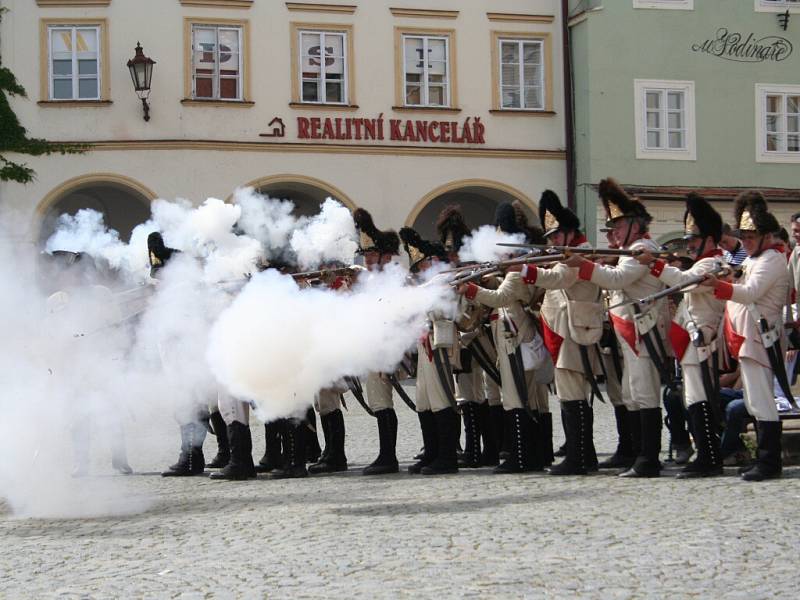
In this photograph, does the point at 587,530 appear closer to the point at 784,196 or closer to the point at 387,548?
the point at 387,548

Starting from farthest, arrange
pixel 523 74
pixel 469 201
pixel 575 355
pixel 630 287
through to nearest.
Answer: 1. pixel 469 201
2. pixel 523 74
3. pixel 575 355
4. pixel 630 287

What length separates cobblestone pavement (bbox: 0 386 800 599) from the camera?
5.99 m

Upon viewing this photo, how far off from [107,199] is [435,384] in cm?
1784

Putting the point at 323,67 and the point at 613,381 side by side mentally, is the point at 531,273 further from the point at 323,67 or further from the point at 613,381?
the point at 323,67

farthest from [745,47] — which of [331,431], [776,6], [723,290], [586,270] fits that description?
[723,290]

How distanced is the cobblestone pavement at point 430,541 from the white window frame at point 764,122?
19064 mm

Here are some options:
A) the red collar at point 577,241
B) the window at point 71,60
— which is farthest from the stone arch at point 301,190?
the red collar at point 577,241

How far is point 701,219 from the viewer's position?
9.37 meters

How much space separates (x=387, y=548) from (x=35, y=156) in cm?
1879

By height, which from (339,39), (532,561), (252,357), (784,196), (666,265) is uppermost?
(339,39)

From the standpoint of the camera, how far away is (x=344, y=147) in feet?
84.8

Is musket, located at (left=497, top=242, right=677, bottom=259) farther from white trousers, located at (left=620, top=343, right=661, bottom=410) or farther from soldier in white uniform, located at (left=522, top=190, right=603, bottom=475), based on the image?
white trousers, located at (left=620, top=343, right=661, bottom=410)

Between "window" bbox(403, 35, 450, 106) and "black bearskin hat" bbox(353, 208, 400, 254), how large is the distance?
609 inches

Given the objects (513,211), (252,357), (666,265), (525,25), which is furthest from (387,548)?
(525,25)
